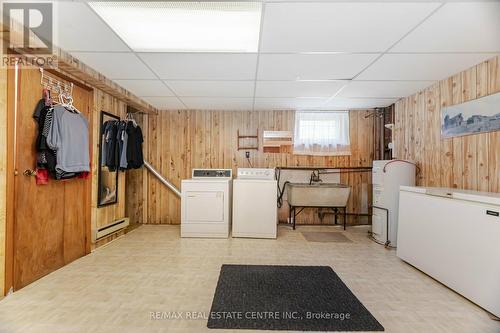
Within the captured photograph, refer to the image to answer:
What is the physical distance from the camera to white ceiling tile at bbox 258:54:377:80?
86.3 inches

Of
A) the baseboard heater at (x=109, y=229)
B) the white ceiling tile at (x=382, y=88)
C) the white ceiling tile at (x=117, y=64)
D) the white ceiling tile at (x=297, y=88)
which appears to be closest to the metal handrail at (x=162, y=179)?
the baseboard heater at (x=109, y=229)

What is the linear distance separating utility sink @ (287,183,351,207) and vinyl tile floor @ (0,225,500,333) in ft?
2.73

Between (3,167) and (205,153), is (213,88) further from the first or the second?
(3,167)

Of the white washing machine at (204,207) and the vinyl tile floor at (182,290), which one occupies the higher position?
the white washing machine at (204,207)

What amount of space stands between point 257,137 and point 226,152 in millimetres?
669

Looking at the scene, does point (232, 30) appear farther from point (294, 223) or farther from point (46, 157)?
point (294, 223)

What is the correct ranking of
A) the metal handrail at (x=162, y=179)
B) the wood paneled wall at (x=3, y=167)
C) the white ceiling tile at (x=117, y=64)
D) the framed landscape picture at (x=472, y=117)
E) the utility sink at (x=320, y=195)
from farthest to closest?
the metal handrail at (x=162, y=179)
the utility sink at (x=320, y=195)
the white ceiling tile at (x=117, y=64)
the framed landscape picture at (x=472, y=117)
the wood paneled wall at (x=3, y=167)

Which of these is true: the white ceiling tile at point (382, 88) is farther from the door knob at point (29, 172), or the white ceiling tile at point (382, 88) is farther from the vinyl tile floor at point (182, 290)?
the door knob at point (29, 172)

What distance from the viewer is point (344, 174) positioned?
4.25m

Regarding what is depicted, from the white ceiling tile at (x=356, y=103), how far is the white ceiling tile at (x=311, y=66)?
1.00 meters

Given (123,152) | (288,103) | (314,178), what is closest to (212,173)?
(123,152)

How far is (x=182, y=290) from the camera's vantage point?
1.96 m

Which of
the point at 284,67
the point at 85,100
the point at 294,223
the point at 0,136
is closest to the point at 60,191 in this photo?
the point at 0,136

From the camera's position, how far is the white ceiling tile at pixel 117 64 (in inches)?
86.7
